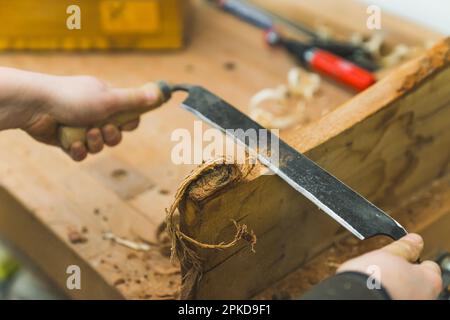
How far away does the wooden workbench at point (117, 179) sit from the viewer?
0.78 m

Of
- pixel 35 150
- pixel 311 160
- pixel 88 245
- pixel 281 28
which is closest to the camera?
pixel 311 160

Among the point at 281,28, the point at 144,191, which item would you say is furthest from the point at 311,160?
the point at 281,28

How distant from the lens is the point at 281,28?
118cm

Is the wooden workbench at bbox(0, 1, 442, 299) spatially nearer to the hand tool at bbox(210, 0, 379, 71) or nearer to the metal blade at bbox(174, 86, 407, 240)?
the hand tool at bbox(210, 0, 379, 71)

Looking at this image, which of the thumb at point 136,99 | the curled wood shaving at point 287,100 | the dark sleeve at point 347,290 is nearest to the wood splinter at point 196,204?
the dark sleeve at point 347,290

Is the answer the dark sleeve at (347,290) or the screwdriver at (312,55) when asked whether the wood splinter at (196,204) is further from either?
the screwdriver at (312,55)

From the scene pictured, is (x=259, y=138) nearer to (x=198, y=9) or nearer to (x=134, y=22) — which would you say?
(x=134, y=22)

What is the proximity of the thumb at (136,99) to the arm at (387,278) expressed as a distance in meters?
0.36

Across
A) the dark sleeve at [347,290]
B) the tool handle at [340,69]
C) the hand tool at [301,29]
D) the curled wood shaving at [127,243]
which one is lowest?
the curled wood shaving at [127,243]

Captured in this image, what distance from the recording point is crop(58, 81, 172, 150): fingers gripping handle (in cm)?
79

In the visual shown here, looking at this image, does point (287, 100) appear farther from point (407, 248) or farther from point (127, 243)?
point (407, 248)

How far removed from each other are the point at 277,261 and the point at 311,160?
140 millimetres

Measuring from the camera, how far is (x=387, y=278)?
21.0 inches

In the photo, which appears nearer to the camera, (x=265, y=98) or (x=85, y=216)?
(x=85, y=216)
